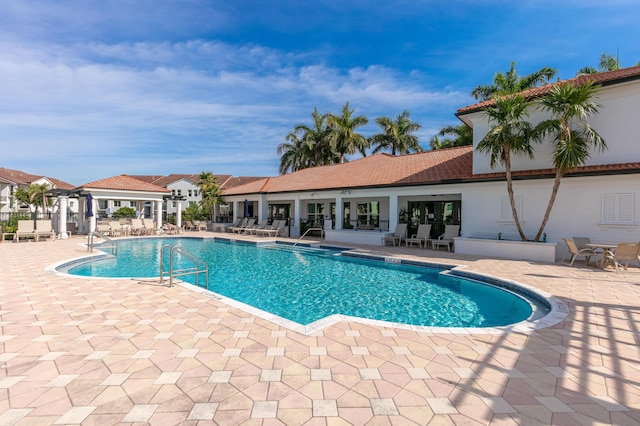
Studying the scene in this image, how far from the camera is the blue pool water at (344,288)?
6.67 meters

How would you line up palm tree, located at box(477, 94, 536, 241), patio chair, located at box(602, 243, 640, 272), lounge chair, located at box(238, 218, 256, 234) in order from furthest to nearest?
1. lounge chair, located at box(238, 218, 256, 234)
2. palm tree, located at box(477, 94, 536, 241)
3. patio chair, located at box(602, 243, 640, 272)

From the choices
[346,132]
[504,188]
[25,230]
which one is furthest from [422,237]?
[25,230]

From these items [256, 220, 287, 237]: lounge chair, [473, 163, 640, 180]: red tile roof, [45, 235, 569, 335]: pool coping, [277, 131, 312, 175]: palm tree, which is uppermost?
[277, 131, 312, 175]: palm tree

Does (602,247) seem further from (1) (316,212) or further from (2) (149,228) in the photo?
(2) (149,228)

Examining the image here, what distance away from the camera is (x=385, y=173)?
19391mm

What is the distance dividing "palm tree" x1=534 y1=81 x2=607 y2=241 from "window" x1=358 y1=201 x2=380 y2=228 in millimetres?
10551

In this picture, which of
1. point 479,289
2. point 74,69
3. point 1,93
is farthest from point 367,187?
point 1,93

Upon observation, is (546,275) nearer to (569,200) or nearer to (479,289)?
(479,289)

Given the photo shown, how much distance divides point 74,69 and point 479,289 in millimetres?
16489

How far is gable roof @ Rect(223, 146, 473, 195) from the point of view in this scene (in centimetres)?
1631

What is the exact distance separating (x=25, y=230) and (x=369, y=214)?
68.9 ft

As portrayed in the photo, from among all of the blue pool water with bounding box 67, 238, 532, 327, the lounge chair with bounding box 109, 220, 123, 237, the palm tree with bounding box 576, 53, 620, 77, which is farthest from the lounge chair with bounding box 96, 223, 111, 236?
the palm tree with bounding box 576, 53, 620, 77

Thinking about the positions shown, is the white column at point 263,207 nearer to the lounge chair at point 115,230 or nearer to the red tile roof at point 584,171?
the lounge chair at point 115,230

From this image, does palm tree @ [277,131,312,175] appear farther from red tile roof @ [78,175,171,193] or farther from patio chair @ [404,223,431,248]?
patio chair @ [404,223,431,248]
